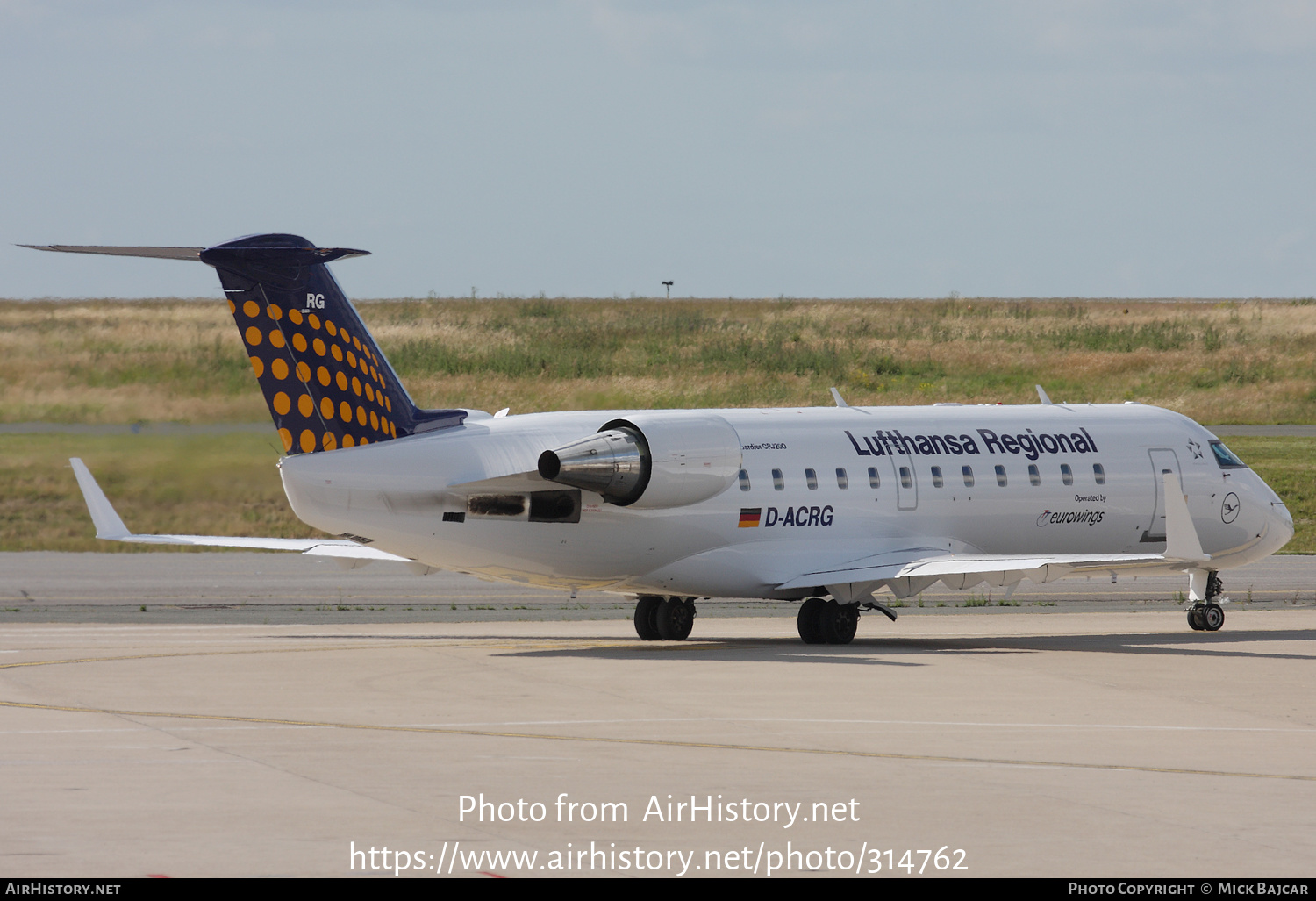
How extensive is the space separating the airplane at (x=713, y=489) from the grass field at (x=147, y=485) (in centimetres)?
347

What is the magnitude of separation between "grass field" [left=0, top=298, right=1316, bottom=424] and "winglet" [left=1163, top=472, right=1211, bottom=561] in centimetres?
2893

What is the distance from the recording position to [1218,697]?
20.5m

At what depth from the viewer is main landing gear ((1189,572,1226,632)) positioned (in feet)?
98.7

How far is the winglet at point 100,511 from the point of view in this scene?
27688 mm

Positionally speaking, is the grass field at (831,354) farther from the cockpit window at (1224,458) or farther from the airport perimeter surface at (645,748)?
the cockpit window at (1224,458)

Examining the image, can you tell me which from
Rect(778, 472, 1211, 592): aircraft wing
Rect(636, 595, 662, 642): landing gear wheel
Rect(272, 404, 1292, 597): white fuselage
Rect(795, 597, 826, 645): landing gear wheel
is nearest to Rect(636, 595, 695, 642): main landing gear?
Rect(636, 595, 662, 642): landing gear wheel

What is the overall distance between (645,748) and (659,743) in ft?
1.25

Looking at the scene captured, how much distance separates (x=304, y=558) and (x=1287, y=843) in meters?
37.7

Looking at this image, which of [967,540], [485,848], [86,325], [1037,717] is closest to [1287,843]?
[485,848]

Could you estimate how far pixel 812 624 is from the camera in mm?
27547

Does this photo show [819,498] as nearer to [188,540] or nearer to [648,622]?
[648,622]

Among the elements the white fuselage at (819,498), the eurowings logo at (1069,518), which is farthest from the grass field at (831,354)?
the eurowings logo at (1069,518)

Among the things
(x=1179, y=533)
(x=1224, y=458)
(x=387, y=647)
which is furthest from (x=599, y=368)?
(x=1179, y=533)

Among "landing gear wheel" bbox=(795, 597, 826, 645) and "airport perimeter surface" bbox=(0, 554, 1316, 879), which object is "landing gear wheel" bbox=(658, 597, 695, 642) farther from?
"landing gear wheel" bbox=(795, 597, 826, 645)
